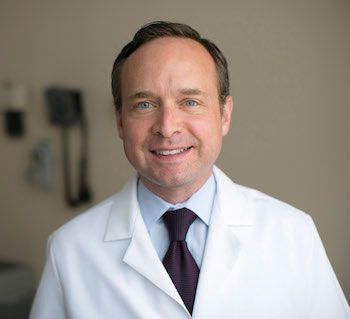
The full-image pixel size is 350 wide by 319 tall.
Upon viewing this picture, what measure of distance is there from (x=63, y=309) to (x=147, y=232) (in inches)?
10.9

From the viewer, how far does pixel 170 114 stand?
97 cm

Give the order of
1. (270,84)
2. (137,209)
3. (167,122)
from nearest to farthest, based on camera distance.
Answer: (167,122) < (137,209) < (270,84)

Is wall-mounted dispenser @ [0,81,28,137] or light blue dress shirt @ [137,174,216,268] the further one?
wall-mounted dispenser @ [0,81,28,137]

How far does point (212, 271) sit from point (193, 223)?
121 millimetres

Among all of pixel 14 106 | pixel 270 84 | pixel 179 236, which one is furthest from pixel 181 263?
pixel 14 106

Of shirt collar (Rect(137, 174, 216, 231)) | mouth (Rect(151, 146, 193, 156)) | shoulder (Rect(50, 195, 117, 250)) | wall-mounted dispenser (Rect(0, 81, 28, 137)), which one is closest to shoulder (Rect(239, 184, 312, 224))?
shirt collar (Rect(137, 174, 216, 231))

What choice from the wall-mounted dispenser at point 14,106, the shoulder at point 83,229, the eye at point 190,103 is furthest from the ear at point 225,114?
the wall-mounted dispenser at point 14,106

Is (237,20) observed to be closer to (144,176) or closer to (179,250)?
(144,176)

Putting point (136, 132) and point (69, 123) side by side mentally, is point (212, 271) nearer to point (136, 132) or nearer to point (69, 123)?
point (136, 132)

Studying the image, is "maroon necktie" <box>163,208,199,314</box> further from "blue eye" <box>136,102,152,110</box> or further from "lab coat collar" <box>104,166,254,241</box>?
"blue eye" <box>136,102,152,110</box>

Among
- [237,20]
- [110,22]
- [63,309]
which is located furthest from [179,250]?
[110,22]

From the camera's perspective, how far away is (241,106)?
1633mm

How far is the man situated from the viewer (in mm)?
981

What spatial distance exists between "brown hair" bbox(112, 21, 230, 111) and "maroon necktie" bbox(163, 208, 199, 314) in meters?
0.31
